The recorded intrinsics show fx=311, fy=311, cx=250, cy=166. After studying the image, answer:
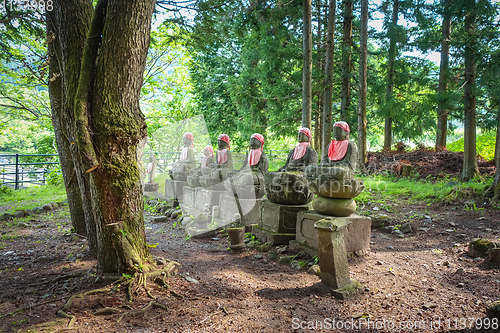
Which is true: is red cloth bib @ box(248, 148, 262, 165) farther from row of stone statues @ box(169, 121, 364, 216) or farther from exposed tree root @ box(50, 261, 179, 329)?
exposed tree root @ box(50, 261, 179, 329)

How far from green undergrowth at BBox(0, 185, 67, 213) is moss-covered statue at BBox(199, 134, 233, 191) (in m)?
4.66

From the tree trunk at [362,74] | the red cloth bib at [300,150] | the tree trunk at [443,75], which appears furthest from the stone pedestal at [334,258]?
the tree trunk at [443,75]

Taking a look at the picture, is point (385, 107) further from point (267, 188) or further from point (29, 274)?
point (29, 274)

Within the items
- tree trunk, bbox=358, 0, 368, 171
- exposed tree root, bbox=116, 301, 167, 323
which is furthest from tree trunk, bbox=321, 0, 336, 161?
exposed tree root, bbox=116, 301, 167, 323

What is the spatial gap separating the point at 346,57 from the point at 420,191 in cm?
527

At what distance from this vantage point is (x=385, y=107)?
10.2m

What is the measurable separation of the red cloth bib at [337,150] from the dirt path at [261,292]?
1440 millimetres

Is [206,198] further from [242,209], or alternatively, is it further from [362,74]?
[362,74]

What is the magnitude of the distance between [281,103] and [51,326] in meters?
10.8

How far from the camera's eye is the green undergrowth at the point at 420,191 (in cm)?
698

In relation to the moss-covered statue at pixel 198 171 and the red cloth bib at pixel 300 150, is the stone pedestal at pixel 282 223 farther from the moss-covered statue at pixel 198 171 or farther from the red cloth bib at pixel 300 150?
the moss-covered statue at pixel 198 171

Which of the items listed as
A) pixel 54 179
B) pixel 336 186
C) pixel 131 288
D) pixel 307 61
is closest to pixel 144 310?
pixel 131 288

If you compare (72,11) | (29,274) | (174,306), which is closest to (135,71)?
(72,11)

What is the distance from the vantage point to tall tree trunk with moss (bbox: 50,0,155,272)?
9.02 feet
